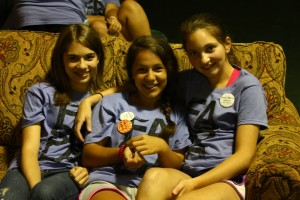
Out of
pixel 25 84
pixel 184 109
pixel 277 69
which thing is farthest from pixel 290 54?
pixel 25 84

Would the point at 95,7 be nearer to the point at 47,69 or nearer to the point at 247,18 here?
the point at 47,69

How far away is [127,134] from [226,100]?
37 centimetres

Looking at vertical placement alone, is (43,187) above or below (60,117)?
below

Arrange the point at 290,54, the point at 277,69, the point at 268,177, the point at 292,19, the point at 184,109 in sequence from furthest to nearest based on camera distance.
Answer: the point at 292,19
the point at 290,54
the point at 277,69
the point at 184,109
the point at 268,177

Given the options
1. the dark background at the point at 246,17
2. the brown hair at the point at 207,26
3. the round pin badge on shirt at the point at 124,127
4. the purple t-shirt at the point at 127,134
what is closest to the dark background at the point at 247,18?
the dark background at the point at 246,17

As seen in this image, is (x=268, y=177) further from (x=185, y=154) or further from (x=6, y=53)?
(x=6, y=53)

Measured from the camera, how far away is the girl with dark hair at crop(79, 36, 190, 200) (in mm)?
1538

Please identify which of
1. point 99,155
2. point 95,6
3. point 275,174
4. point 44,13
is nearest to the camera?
point 275,174

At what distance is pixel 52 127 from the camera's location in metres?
1.74

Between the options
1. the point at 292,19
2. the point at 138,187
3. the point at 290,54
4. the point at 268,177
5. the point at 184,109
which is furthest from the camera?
the point at 292,19

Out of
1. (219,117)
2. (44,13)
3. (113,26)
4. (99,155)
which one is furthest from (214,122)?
(44,13)

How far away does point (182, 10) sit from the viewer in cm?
429

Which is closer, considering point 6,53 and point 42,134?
point 42,134

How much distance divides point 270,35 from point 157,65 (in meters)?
2.48
